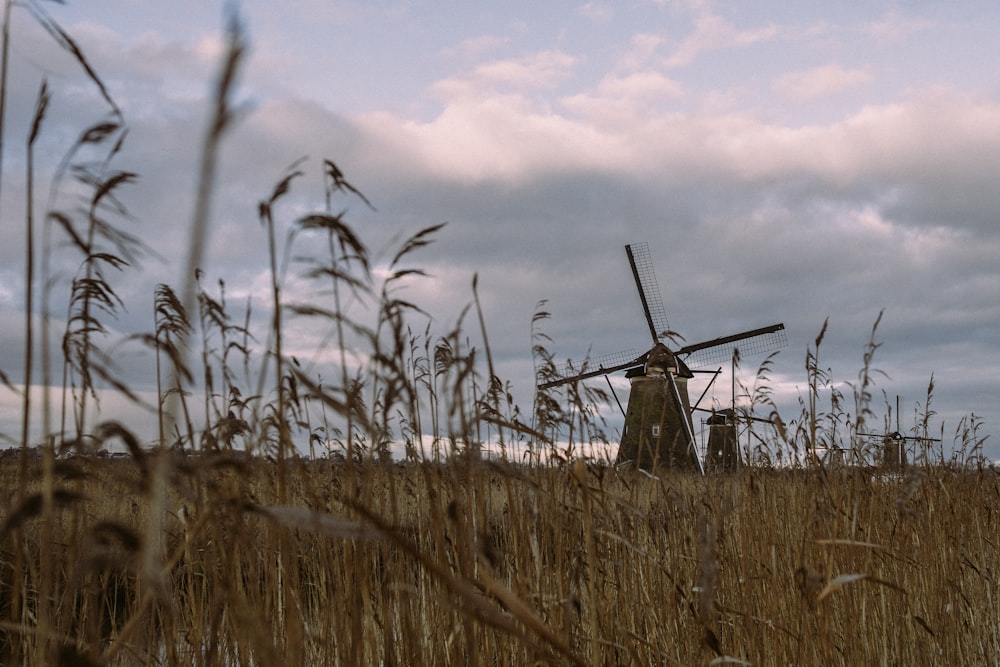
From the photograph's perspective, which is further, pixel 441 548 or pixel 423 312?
pixel 441 548

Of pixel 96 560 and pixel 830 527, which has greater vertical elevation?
pixel 96 560

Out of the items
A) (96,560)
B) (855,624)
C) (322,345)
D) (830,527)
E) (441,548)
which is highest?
(322,345)

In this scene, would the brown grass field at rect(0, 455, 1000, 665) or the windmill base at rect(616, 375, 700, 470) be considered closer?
the brown grass field at rect(0, 455, 1000, 665)

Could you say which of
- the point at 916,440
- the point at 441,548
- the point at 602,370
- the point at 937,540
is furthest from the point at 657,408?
the point at 441,548

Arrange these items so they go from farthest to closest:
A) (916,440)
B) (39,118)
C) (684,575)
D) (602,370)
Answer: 1. (602,370)
2. (916,440)
3. (684,575)
4. (39,118)

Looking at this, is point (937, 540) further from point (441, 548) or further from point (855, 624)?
point (441, 548)

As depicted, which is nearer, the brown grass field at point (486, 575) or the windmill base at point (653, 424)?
the brown grass field at point (486, 575)

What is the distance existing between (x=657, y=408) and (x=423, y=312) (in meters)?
18.8

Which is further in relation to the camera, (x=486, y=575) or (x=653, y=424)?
(x=653, y=424)

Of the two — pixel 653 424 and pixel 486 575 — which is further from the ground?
pixel 653 424

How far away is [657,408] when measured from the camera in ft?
65.8

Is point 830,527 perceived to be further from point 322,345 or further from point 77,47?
point 77,47

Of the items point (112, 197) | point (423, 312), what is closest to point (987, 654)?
point (423, 312)

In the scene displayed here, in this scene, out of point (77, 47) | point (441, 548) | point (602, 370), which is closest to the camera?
point (77, 47)
